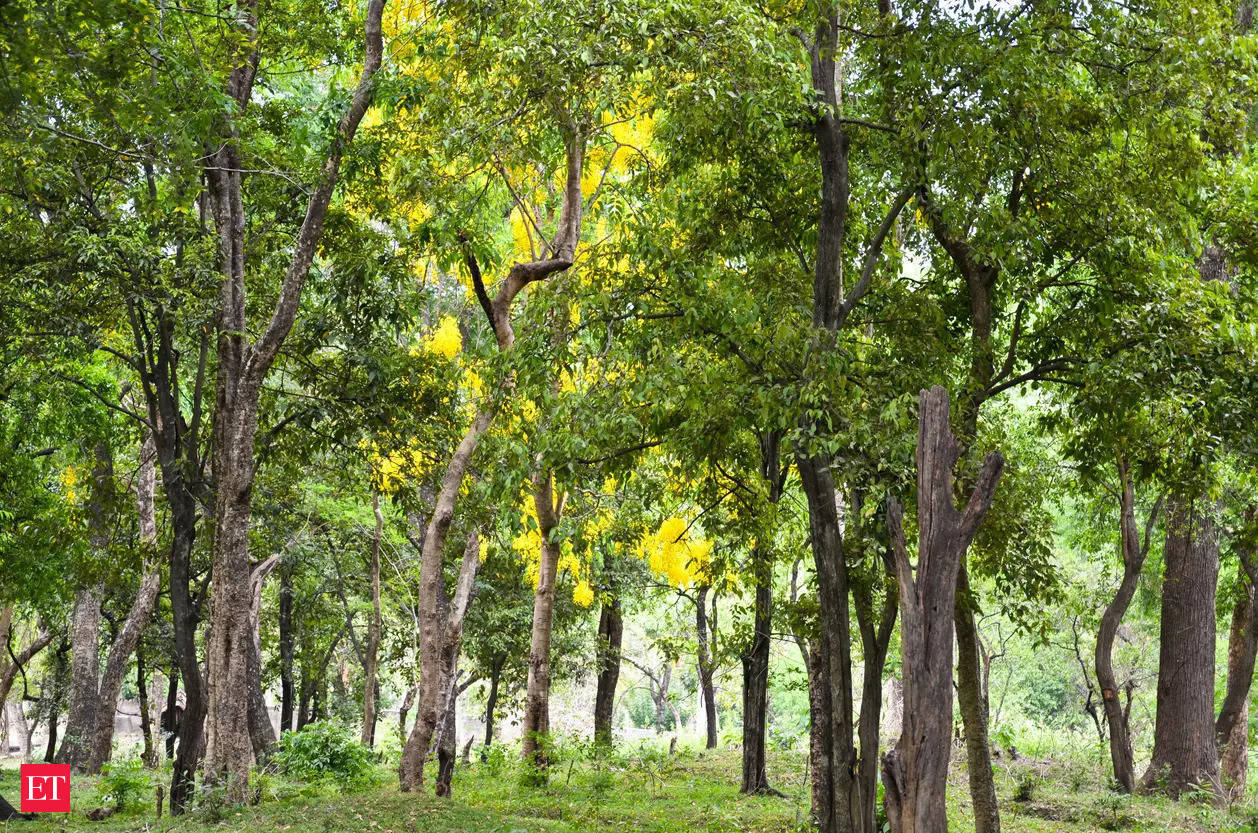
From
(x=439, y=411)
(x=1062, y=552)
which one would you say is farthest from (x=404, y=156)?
(x=1062, y=552)

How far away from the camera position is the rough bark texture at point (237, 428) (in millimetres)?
10359

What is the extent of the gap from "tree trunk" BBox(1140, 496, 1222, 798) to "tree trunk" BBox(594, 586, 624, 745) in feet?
31.6

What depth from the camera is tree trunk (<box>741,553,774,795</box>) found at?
12.4 m

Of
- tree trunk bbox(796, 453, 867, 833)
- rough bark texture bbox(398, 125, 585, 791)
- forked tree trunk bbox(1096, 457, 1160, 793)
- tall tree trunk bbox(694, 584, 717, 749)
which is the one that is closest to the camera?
tree trunk bbox(796, 453, 867, 833)

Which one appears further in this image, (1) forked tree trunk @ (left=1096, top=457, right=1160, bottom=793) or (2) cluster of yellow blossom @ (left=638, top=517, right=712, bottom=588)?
(2) cluster of yellow blossom @ (left=638, top=517, right=712, bottom=588)

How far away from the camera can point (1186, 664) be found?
49.3 feet

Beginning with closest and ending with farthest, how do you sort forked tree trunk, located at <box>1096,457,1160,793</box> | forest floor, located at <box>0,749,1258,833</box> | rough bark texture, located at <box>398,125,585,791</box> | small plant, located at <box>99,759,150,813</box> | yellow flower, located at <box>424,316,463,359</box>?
forest floor, located at <box>0,749,1258,833</box> → rough bark texture, located at <box>398,125,585,791</box> → small plant, located at <box>99,759,150,813</box> → forked tree trunk, located at <box>1096,457,1160,793</box> → yellow flower, located at <box>424,316,463,359</box>

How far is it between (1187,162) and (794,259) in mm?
4088

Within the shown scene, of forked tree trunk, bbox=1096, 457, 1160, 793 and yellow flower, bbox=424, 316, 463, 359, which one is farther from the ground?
yellow flower, bbox=424, 316, 463, 359

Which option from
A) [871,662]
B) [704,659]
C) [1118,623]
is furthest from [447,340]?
[1118,623]

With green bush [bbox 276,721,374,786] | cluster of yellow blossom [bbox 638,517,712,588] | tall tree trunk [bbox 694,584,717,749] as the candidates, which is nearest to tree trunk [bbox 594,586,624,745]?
tall tree trunk [bbox 694,584,717,749]

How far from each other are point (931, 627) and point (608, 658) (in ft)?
49.2

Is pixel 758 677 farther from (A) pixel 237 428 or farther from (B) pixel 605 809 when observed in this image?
(A) pixel 237 428

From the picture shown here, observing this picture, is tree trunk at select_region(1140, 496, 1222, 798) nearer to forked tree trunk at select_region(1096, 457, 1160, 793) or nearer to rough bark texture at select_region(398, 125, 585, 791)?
forked tree trunk at select_region(1096, 457, 1160, 793)
